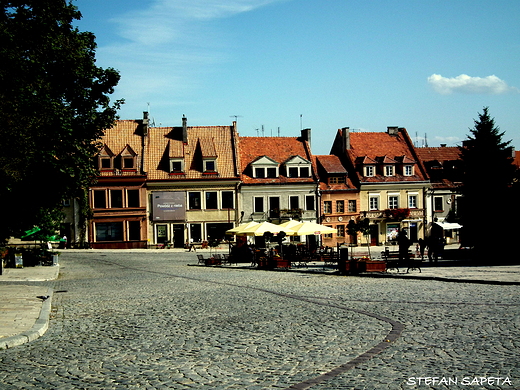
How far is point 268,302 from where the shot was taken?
645 inches

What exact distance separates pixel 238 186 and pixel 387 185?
1535 cm

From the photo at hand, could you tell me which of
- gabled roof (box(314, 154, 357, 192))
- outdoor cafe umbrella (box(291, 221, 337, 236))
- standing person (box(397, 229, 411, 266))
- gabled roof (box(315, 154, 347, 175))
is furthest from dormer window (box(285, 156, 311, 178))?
standing person (box(397, 229, 411, 266))

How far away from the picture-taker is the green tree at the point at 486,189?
34.9 metres

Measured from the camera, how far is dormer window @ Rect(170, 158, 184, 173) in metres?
61.9

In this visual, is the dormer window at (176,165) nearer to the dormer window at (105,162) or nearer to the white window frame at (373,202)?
the dormer window at (105,162)

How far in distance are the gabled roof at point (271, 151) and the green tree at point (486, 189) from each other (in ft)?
87.9

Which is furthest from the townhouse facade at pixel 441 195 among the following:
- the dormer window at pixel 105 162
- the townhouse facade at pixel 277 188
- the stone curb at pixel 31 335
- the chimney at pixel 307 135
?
the stone curb at pixel 31 335

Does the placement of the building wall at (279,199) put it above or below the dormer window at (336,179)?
below

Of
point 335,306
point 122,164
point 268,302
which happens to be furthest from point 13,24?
point 122,164

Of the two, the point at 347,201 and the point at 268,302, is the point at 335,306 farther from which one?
the point at 347,201

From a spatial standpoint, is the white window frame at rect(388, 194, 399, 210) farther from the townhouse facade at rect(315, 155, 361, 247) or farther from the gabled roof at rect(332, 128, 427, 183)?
the townhouse facade at rect(315, 155, 361, 247)

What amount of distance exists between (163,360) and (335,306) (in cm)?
649

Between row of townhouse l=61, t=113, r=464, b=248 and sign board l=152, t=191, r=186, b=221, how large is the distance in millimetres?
95

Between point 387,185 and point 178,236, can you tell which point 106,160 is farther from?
point 387,185
